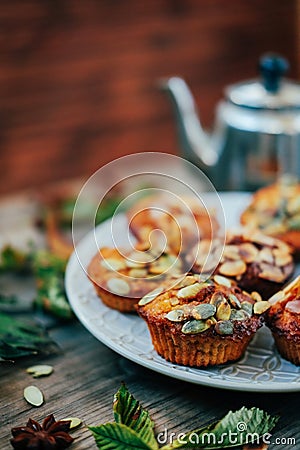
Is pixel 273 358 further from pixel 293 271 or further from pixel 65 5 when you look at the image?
pixel 65 5

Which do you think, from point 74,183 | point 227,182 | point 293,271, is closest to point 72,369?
point 293,271

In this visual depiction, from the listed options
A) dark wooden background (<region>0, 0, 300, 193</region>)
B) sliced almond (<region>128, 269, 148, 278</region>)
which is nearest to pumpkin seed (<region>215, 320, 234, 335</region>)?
sliced almond (<region>128, 269, 148, 278</region>)

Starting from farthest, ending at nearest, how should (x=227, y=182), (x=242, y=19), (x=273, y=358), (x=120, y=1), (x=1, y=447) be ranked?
(x=242, y=19) < (x=120, y=1) < (x=227, y=182) < (x=273, y=358) < (x=1, y=447)

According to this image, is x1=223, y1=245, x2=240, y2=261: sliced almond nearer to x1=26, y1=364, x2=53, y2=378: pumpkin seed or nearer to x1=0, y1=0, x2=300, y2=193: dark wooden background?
x1=26, y1=364, x2=53, y2=378: pumpkin seed

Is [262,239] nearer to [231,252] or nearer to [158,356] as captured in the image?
[231,252]

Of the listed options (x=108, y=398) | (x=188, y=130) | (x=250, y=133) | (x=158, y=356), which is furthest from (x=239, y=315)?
(x=188, y=130)
